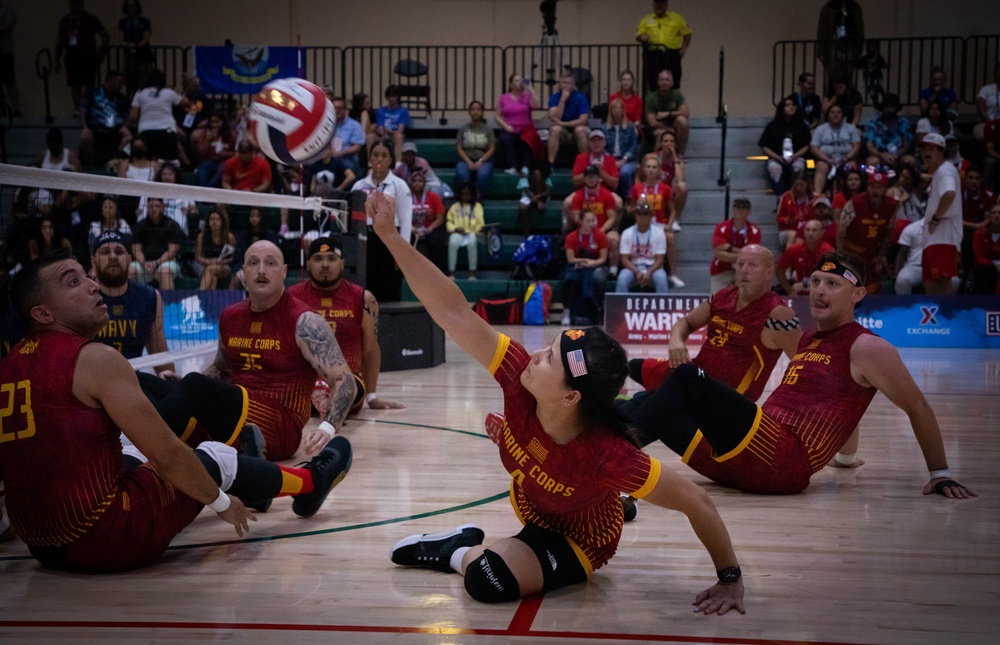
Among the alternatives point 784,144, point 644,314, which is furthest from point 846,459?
point 784,144

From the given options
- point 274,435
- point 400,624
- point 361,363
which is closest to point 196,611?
point 400,624

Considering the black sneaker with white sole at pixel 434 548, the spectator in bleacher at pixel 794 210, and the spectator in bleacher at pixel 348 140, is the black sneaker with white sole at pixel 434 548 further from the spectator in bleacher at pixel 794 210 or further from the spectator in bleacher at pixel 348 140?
the spectator in bleacher at pixel 348 140

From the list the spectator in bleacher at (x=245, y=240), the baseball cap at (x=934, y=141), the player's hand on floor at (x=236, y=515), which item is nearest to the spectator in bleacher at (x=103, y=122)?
the spectator in bleacher at (x=245, y=240)

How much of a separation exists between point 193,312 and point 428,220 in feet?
A: 21.3

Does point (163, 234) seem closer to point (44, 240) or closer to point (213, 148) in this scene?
point (44, 240)

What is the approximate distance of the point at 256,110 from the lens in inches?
223

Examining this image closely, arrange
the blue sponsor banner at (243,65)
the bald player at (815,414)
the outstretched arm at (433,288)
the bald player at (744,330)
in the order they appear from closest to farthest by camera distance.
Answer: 1. the outstretched arm at (433,288)
2. the bald player at (815,414)
3. the bald player at (744,330)
4. the blue sponsor banner at (243,65)

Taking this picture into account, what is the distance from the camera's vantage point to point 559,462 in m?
3.63

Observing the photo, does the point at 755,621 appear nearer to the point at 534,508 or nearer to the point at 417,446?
the point at 534,508

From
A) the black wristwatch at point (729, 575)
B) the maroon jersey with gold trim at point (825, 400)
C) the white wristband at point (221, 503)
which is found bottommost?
the black wristwatch at point (729, 575)

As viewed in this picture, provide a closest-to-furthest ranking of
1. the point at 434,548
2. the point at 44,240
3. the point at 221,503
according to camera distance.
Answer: the point at 221,503
the point at 434,548
the point at 44,240

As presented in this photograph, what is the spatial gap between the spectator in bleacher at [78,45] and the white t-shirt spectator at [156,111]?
2246mm

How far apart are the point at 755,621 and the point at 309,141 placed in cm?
366

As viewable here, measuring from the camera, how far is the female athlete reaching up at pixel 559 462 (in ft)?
11.3
